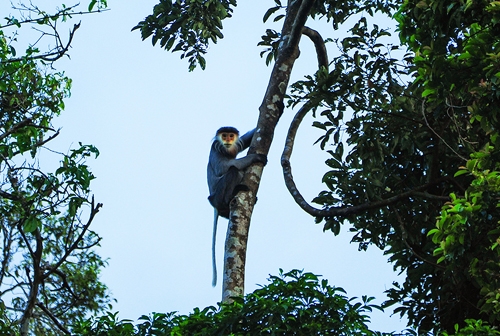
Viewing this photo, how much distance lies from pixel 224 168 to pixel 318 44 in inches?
70.9

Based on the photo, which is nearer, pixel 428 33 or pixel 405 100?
pixel 428 33

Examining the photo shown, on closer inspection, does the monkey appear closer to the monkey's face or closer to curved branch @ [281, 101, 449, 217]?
the monkey's face

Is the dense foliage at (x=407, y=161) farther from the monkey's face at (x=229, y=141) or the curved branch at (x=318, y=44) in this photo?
the monkey's face at (x=229, y=141)

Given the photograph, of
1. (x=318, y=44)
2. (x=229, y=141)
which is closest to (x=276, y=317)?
(x=318, y=44)

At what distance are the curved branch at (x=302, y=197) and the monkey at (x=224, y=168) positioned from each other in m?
1.02

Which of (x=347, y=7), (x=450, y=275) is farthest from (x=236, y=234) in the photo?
(x=347, y=7)

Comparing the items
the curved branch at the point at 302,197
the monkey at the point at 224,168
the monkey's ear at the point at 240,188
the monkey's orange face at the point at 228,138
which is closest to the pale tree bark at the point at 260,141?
the monkey's ear at the point at 240,188

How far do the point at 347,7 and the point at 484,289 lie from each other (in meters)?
3.89

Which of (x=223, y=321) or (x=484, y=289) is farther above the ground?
(x=484, y=289)

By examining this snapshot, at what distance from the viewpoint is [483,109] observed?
172 inches

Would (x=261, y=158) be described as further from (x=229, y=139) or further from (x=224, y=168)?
(x=229, y=139)

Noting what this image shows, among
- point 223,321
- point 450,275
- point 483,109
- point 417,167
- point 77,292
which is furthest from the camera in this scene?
point 77,292

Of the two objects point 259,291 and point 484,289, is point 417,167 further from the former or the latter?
point 259,291

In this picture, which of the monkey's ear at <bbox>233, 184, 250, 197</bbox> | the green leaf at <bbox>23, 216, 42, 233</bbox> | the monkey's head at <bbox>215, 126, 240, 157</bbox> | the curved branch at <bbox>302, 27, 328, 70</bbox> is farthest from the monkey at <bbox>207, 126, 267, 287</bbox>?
the green leaf at <bbox>23, 216, 42, 233</bbox>
